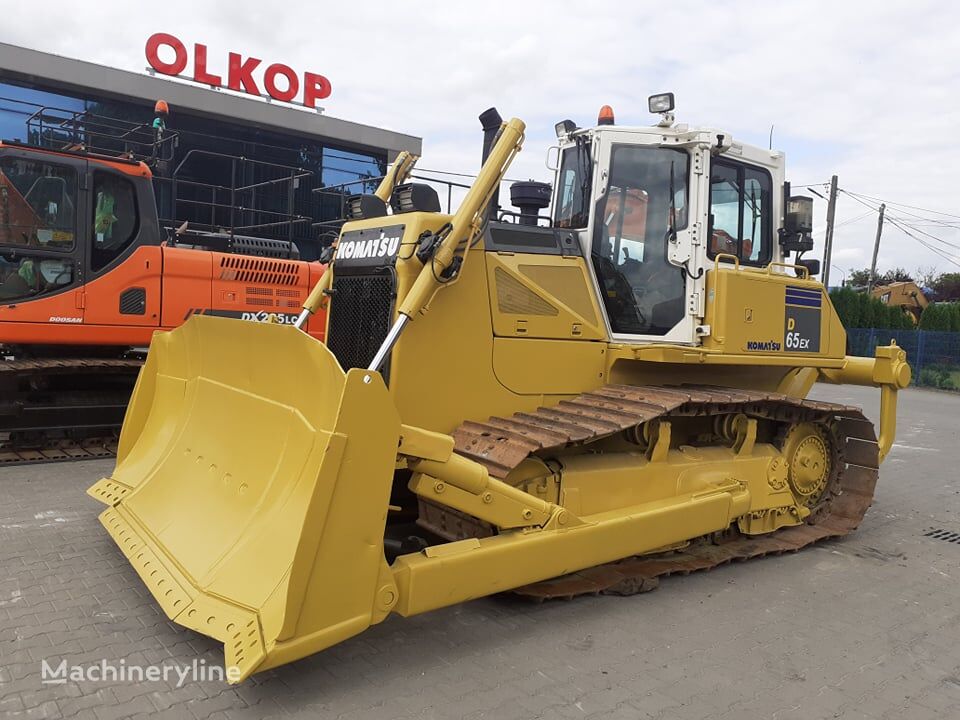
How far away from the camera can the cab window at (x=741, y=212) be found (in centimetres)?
529

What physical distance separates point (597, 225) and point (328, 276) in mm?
1880

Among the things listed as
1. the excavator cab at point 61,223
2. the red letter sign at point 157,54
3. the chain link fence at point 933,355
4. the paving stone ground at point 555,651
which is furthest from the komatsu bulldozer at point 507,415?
the chain link fence at point 933,355

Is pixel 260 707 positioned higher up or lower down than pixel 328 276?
lower down

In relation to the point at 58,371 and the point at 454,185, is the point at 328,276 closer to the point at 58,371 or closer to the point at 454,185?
the point at 454,185

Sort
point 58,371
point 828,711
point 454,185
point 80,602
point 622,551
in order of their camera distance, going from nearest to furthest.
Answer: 1. point 828,711
2. point 80,602
3. point 622,551
4. point 454,185
5. point 58,371

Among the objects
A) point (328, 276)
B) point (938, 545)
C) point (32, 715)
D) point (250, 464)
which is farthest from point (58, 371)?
point (938, 545)

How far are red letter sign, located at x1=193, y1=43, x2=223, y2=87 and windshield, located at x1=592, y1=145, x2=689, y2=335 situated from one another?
49.3 ft

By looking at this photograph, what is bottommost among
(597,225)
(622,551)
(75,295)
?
(622,551)

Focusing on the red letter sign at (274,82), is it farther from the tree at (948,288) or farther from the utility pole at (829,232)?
the tree at (948,288)

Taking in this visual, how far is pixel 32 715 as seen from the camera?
296cm

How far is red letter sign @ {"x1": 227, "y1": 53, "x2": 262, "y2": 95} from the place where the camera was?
1761 centimetres

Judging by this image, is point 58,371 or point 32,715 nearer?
point 32,715

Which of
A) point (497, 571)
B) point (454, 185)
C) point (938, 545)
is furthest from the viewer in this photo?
point (938, 545)

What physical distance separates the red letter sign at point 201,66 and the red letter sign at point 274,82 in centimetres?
142
